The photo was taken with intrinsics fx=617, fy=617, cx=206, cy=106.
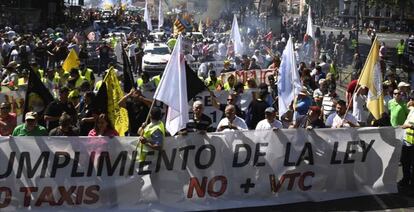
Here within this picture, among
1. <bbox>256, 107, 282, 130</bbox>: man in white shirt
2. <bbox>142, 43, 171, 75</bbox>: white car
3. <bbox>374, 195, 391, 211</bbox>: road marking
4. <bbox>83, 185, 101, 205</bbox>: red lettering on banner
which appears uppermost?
<bbox>256, 107, 282, 130</bbox>: man in white shirt

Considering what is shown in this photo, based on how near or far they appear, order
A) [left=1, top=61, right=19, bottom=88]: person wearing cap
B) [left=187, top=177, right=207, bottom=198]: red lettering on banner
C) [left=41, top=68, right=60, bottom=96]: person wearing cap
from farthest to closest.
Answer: [left=1, top=61, right=19, bottom=88]: person wearing cap
[left=41, top=68, right=60, bottom=96]: person wearing cap
[left=187, top=177, right=207, bottom=198]: red lettering on banner

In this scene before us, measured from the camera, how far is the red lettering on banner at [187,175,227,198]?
8398mm

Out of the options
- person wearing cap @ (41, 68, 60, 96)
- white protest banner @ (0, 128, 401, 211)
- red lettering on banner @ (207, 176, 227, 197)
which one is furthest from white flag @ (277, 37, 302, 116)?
person wearing cap @ (41, 68, 60, 96)

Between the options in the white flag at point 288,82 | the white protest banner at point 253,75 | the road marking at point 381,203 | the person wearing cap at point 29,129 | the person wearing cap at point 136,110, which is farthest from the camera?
the white protest banner at point 253,75

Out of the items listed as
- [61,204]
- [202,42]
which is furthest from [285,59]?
[202,42]

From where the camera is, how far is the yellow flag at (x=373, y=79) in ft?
30.4

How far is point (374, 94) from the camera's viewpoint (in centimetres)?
941

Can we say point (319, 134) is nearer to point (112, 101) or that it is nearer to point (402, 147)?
point (402, 147)

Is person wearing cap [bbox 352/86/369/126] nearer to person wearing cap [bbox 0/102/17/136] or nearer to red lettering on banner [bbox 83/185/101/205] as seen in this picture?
red lettering on banner [bbox 83/185/101/205]

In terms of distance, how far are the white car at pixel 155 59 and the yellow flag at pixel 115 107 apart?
1760cm

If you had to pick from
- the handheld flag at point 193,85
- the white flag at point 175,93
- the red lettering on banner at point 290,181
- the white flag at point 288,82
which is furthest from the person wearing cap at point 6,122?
the white flag at point 288,82

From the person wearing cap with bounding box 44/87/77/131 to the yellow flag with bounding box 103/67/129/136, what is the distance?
1.03 meters

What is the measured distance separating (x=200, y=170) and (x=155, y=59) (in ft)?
63.4

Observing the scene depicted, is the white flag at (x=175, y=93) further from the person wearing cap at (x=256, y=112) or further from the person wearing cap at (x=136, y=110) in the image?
the person wearing cap at (x=256, y=112)
